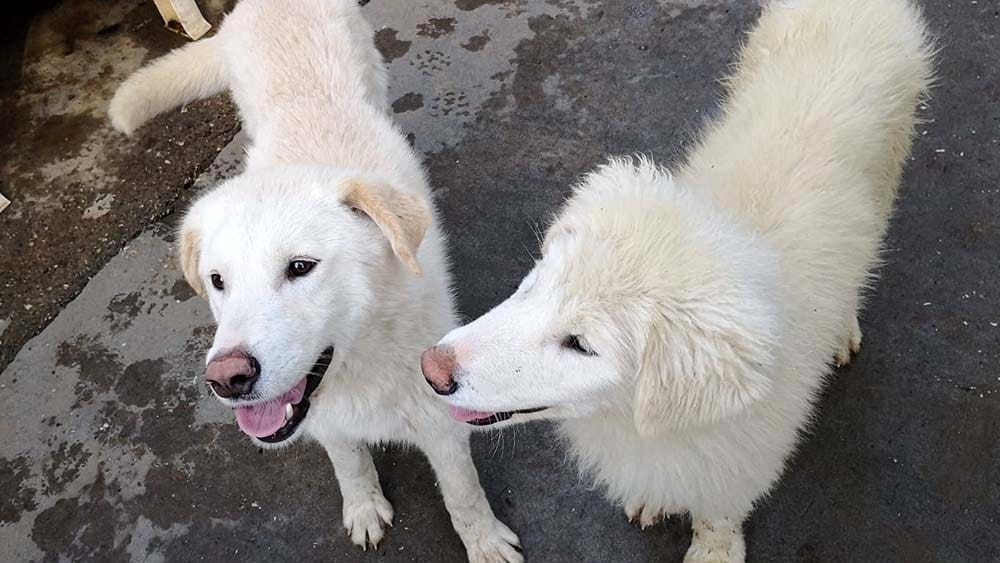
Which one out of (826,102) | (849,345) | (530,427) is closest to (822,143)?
(826,102)

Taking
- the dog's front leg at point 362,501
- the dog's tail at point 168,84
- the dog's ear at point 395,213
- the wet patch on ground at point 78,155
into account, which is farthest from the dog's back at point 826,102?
the wet patch on ground at point 78,155

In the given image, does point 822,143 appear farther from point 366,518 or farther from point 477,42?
point 477,42

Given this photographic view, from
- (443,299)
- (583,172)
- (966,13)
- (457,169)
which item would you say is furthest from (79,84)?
(966,13)

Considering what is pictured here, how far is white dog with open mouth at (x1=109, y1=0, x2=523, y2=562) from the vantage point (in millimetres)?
1688

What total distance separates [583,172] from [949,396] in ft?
5.80

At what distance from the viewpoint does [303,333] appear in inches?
65.5

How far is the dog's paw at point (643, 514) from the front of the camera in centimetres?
230

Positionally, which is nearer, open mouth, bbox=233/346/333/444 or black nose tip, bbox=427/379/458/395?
black nose tip, bbox=427/379/458/395

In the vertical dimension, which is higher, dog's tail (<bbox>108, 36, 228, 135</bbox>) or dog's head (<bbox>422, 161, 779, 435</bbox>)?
dog's head (<bbox>422, 161, 779, 435</bbox>)

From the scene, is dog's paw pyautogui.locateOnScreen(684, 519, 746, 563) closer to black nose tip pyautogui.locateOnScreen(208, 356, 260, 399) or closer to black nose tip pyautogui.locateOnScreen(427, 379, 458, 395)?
black nose tip pyautogui.locateOnScreen(427, 379, 458, 395)

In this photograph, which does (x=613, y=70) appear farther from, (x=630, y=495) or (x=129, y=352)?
(x=129, y=352)

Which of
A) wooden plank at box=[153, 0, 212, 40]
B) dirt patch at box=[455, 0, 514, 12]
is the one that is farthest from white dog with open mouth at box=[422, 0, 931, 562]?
wooden plank at box=[153, 0, 212, 40]

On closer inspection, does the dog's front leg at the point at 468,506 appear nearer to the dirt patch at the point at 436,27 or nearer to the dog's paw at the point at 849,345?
the dog's paw at the point at 849,345

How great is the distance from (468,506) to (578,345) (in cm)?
99
